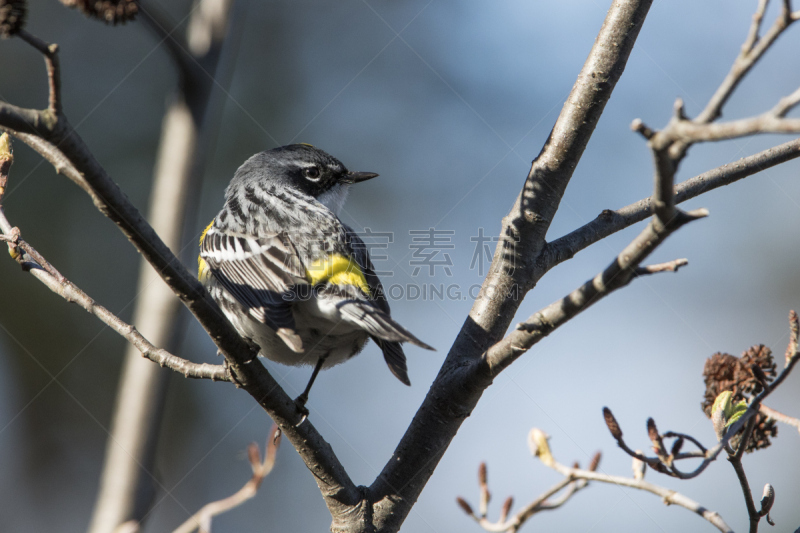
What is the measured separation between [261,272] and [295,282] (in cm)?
24

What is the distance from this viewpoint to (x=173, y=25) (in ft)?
10.4

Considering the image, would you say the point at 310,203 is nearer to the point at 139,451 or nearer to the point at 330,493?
the point at 139,451

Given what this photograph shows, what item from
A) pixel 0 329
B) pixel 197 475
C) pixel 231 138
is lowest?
pixel 197 475

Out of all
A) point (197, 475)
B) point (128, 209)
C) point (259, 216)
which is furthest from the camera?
point (197, 475)

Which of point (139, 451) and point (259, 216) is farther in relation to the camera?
point (259, 216)

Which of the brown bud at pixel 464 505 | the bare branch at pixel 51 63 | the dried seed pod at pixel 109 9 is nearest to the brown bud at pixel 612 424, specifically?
the brown bud at pixel 464 505

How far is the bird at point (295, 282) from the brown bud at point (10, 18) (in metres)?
1.50

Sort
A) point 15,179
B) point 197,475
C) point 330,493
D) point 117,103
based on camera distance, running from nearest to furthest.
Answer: point 330,493 < point 15,179 < point 117,103 < point 197,475

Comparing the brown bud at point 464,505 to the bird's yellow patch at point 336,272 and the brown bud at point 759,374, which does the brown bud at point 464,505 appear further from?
the bird's yellow patch at point 336,272

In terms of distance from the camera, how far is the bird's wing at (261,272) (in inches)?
112

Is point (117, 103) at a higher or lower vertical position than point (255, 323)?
lower

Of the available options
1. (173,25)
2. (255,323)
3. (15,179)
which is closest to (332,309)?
(255,323)

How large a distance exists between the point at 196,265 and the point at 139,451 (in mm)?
1341

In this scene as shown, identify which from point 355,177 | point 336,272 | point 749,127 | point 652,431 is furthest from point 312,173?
point 749,127
